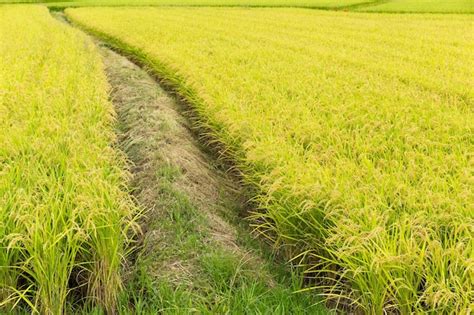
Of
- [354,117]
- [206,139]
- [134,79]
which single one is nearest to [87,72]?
[134,79]

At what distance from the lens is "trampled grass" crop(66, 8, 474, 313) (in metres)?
2.37

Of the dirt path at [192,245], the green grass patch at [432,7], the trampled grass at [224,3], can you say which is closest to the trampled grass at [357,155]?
the dirt path at [192,245]

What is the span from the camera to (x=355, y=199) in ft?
9.33

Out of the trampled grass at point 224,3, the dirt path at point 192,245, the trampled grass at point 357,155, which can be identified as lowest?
the trampled grass at point 224,3

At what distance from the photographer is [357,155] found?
3.90 meters

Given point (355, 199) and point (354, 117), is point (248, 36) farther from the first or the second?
point (355, 199)

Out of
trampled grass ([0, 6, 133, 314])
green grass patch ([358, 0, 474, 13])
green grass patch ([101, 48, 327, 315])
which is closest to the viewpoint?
trampled grass ([0, 6, 133, 314])

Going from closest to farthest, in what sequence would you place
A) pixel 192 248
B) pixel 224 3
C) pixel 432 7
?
pixel 192 248 < pixel 432 7 < pixel 224 3

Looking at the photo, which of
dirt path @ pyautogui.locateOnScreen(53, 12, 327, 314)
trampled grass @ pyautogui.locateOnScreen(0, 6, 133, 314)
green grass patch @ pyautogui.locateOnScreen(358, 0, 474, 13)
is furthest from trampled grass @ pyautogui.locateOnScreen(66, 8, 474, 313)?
green grass patch @ pyautogui.locateOnScreen(358, 0, 474, 13)

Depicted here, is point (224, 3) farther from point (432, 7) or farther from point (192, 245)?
point (192, 245)

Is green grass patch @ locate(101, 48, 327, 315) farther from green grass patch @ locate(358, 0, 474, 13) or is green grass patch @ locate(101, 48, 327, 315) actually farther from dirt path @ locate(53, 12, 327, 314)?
green grass patch @ locate(358, 0, 474, 13)

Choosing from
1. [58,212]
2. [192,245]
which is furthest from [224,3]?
[58,212]

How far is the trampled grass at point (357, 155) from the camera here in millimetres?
2371

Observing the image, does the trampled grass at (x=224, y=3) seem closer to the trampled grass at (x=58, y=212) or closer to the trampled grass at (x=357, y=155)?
the trampled grass at (x=357, y=155)
